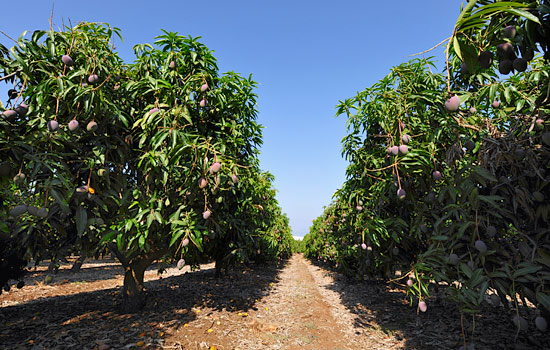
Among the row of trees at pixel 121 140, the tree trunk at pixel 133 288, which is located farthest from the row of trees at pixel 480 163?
the tree trunk at pixel 133 288

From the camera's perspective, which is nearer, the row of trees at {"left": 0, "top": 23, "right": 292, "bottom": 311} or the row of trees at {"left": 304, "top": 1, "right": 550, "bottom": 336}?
the row of trees at {"left": 304, "top": 1, "right": 550, "bottom": 336}

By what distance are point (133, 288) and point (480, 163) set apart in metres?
5.64

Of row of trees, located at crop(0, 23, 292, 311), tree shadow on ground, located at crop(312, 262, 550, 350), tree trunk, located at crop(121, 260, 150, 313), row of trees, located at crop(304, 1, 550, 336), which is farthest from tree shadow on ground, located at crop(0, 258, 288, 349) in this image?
row of trees, located at crop(304, 1, 550, 336)

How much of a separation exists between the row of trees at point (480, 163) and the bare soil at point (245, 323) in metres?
1.22

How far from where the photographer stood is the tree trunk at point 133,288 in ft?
16.3

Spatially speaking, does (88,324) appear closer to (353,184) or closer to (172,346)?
(172,346)

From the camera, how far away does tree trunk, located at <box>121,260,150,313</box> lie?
496 cm

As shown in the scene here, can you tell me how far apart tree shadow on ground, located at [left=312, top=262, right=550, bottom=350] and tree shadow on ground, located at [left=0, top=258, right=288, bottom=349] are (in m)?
2.59

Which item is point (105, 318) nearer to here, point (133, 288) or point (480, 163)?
point (133, 288)

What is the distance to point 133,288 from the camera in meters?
5.06

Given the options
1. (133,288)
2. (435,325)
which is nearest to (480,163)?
(435,325)

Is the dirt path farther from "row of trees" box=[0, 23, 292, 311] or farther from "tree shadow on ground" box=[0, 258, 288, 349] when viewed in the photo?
"row of trees" box=[0, 23, 292, 311]

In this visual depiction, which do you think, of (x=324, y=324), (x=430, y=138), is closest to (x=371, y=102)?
(x=430, y=138)

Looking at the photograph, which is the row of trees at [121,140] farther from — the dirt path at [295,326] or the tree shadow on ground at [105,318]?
the dirt path at [295,326]
